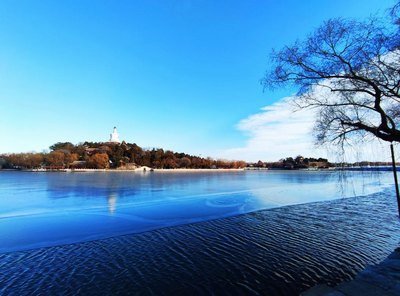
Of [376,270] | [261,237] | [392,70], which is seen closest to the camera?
[392,70]

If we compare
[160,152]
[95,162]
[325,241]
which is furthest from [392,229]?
[160,152]

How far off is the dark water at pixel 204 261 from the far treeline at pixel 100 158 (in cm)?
10128

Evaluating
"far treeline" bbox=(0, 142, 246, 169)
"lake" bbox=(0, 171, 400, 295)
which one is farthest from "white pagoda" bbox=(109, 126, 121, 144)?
"lake" bbox=(0, 171, 400, 295)

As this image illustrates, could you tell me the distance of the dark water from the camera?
4918 mm

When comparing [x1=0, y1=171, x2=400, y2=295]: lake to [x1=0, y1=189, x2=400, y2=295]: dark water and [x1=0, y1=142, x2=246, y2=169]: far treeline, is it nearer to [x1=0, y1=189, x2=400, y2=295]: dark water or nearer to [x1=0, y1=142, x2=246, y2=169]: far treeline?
[x1=0, y1=189, x2=400, y2=295]: dark water

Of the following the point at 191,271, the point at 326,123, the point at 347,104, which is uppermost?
the point at 347,104

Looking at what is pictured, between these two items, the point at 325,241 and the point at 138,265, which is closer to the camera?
the point at 138,265

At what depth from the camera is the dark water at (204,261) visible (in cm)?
492

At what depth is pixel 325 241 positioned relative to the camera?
310 inches

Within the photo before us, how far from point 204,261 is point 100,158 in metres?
103

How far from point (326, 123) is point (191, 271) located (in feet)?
15.5

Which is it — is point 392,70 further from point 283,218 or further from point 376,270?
point 283,218

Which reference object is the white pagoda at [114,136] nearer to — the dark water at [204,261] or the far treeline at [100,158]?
the far treeline at [100,158]

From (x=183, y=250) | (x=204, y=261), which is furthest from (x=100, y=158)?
(x=204, y=261)
